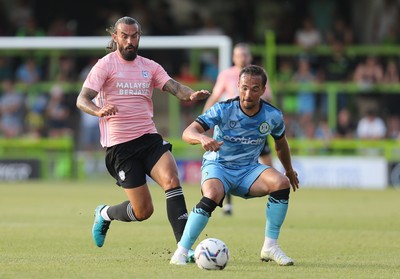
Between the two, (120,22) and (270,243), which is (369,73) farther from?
(270,243)

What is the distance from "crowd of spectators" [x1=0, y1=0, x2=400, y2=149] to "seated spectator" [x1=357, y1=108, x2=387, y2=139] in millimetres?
24

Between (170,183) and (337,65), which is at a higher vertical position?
(337,65)

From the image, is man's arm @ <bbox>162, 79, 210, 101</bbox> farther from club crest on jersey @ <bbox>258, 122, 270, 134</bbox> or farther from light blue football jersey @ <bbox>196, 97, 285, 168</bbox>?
club crest on jersey @ <bbox>258, 122, 270, 134</bbox>

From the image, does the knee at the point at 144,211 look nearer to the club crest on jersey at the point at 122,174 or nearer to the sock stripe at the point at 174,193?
the club crest on jersey at the point at 122,174

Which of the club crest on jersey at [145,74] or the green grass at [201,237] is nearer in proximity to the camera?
the green grass at [201,237]

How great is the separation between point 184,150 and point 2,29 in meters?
6.58

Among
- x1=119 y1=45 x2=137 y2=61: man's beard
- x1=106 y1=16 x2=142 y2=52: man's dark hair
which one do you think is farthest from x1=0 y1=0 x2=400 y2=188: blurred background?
x1=119 y1=45 x2=137 y2=61: man's beard

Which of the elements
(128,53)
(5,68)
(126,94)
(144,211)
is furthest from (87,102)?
(5,68)

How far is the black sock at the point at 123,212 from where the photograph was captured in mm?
9398

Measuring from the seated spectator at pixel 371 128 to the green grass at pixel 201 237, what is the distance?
4.68 meters

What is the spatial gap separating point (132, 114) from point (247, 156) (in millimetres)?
1198

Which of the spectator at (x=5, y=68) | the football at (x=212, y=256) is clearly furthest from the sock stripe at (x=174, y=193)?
the spectator at (x=5, y=68)

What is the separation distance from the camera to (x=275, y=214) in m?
8.59

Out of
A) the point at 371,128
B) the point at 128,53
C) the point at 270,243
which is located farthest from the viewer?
the point at 371,128
